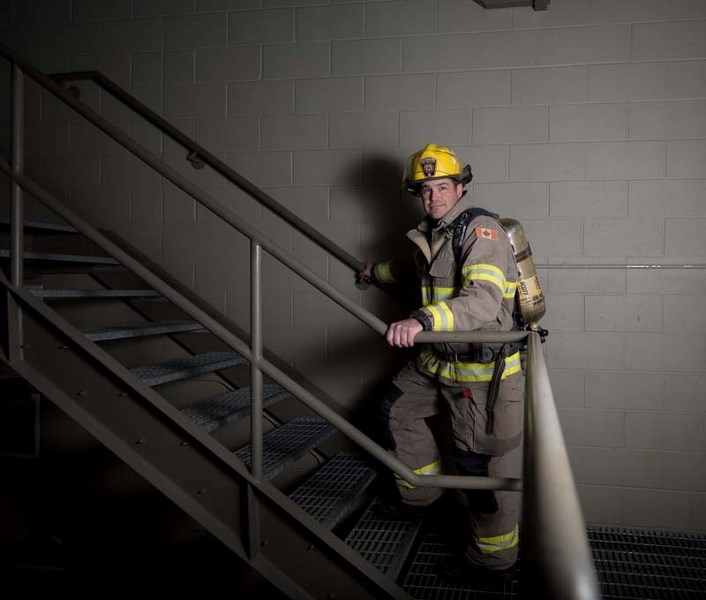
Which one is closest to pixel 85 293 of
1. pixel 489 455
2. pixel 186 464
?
pixel 186 464

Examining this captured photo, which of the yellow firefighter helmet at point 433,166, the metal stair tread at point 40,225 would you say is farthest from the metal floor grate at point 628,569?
the metal stair tread at point 40,225

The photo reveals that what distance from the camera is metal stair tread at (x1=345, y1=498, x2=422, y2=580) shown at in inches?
110

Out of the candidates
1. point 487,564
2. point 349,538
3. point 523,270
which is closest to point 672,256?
point 523,270

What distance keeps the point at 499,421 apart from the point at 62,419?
325cm

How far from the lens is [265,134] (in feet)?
14.0

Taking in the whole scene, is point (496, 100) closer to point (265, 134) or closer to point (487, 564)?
point (265, 134)

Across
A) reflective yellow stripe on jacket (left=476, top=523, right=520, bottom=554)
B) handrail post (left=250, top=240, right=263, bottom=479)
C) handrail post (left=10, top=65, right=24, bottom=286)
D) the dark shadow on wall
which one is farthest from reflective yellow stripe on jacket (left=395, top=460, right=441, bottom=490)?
handrail post (left=10, top=65, right=24, bottom=286)

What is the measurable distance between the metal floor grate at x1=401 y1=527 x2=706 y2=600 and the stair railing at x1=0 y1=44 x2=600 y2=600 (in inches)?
31.3

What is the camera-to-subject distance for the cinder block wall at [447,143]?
3.77 meters

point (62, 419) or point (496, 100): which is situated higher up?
point (496, 100)

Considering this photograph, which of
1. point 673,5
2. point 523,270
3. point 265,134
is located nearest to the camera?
point 523,270

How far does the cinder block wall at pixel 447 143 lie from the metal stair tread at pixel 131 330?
1.93ft

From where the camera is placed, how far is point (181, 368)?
316 centimetres

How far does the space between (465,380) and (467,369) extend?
55 mm
